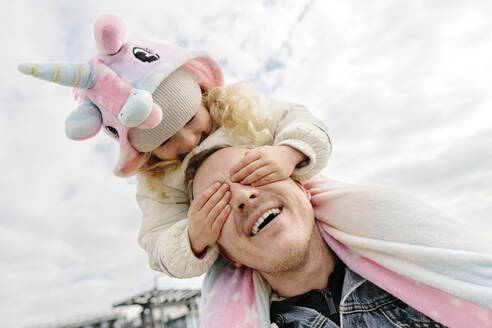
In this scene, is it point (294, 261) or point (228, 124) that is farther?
point (228, 124)

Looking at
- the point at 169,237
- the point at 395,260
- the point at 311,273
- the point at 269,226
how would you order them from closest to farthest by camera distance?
the point at 395,260
the point at 269,226
the point at 311,273
the point at 169,237

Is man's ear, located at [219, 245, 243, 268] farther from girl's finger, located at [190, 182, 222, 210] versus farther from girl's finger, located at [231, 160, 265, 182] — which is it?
girl's finger, located at [231, 160, 265, 182]

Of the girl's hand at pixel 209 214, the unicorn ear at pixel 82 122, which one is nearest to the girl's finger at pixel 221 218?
the girl's hand at pixel 209 214

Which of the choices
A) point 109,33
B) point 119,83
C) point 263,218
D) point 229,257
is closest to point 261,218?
point 263,218

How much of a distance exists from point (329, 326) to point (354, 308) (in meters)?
0.13

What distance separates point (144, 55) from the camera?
1.56m

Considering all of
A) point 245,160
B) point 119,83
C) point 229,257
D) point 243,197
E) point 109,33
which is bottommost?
point 229,257

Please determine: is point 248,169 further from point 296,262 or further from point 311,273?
point 311,273

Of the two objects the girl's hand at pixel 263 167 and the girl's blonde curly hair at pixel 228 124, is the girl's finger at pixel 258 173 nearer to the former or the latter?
the girl's hand at pixel 263 167

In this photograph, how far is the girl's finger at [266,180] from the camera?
1.40 m

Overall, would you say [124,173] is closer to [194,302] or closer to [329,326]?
[329,326]

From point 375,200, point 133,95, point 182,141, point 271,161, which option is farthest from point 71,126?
point 375,200

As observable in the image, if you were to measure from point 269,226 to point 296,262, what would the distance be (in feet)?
0.65

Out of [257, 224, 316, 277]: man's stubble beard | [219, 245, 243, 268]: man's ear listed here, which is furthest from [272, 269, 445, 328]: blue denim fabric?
[219, 245, 243, 268]: man's ear
